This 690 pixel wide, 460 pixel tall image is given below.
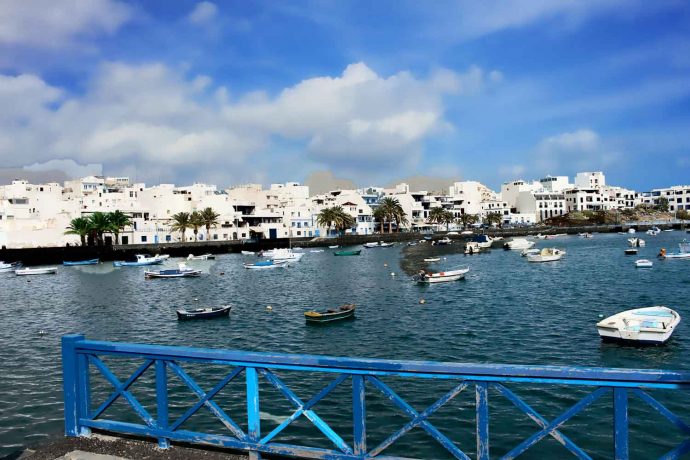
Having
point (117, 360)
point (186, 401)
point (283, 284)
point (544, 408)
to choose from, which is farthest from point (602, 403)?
point (283, 284)

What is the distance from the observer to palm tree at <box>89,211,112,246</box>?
101062 millimetres

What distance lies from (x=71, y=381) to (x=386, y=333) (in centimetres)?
2049

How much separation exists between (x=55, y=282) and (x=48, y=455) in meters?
63.5

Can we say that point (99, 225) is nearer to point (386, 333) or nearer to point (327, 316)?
point (327, 316)

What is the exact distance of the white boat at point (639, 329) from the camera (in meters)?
21.0

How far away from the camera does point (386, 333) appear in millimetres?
26453

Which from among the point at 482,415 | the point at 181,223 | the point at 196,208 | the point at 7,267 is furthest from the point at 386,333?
the point at 196,208

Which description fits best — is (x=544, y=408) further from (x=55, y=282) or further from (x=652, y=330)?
(x=55, y=282)

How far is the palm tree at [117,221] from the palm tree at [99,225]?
0.83 meters

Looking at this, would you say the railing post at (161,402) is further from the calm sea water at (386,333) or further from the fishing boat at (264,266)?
the fishing boat at (264,266)

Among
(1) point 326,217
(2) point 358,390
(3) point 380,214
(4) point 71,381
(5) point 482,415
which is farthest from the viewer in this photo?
(3) point 380,214

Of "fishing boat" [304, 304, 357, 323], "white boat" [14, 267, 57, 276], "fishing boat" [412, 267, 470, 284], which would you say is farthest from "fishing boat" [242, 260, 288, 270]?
"fishing boat" [304, 304, 357, 323]

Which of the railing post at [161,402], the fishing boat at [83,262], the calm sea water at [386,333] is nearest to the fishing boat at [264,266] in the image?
the calm sea water at [386,333]

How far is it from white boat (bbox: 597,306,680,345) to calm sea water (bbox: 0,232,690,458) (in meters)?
0.54
